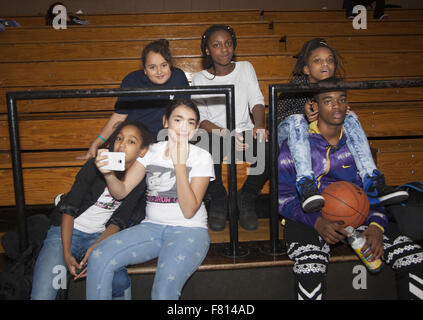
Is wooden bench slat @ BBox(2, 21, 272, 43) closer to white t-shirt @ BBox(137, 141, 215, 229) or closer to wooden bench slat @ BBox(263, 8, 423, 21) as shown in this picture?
wooden bench slat @ BBox(263, 8, 423, 21)

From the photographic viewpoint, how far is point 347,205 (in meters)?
1.08

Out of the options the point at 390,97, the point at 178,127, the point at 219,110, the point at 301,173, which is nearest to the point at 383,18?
the point at 390,97

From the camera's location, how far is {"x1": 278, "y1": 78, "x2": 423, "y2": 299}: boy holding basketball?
1.03 meters

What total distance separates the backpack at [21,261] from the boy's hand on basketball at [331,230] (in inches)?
41.6

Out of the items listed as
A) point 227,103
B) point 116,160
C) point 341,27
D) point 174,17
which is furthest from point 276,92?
point 174,17

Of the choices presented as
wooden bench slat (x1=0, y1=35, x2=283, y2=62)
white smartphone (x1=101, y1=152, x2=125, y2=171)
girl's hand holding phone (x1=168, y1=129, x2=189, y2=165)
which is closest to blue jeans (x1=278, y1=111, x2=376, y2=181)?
girl's hand holding phone (x1=168, y1=129, x2=189, y2=165)

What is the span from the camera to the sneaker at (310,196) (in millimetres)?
1057

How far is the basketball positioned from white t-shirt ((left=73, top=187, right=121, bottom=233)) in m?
0.84

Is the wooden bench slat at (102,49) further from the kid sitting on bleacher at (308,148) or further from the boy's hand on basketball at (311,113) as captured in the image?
the boy's hand on basketball at (311,113)

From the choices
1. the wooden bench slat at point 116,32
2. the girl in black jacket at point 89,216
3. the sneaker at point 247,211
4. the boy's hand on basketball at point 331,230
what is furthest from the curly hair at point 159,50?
the wooden bench slat at point 116,32

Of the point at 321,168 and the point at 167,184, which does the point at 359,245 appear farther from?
the point at 167,184

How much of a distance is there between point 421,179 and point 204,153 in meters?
1.58

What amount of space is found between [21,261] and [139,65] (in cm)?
193
